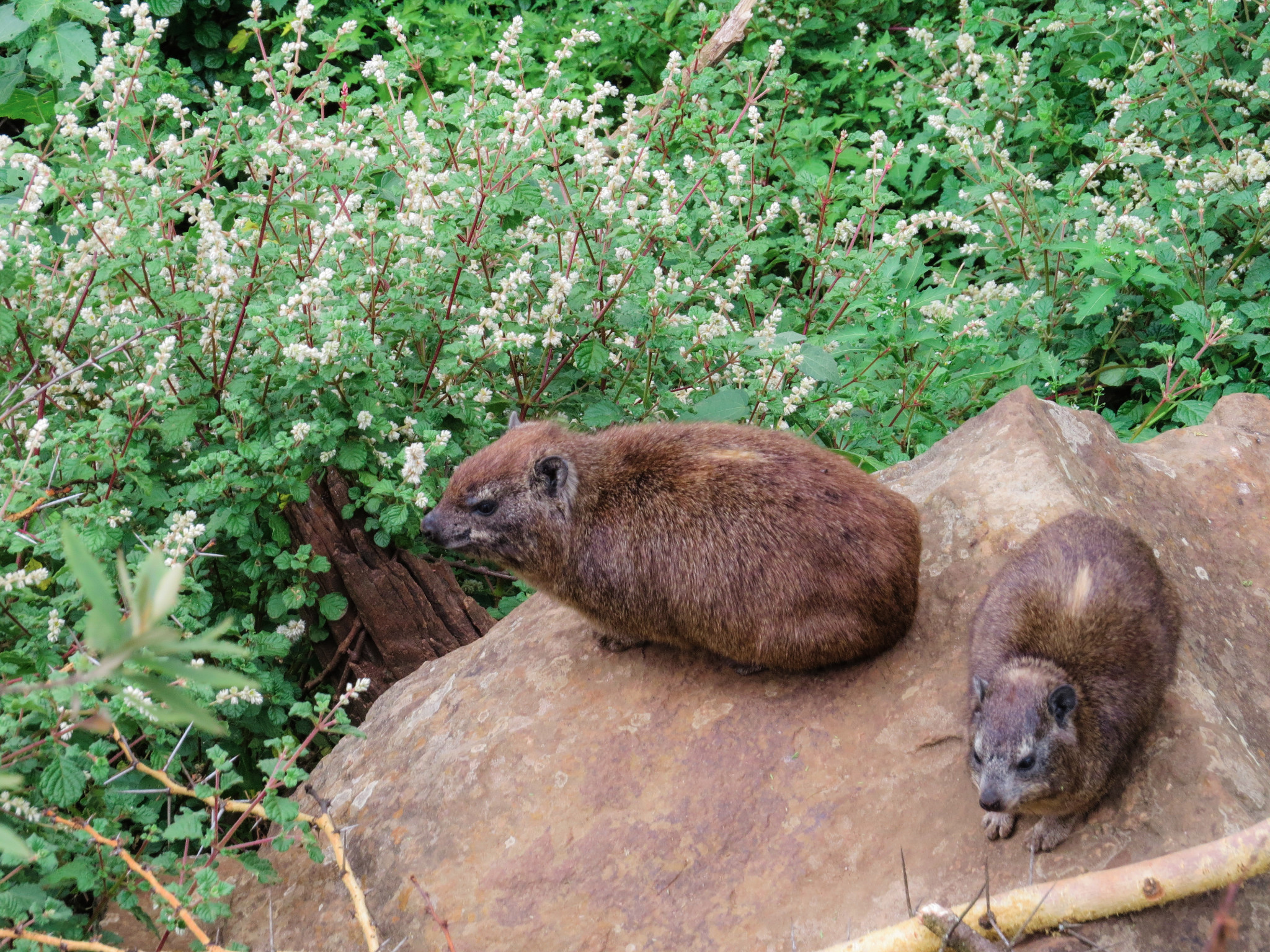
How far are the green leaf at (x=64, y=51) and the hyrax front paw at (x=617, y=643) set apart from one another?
4183 millimetres

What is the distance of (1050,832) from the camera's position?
122 inches

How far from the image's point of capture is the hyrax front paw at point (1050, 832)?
3.07 m

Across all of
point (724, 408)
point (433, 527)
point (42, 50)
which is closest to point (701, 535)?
point (433, 527)

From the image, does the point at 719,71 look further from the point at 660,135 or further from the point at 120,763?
the point at 120,763

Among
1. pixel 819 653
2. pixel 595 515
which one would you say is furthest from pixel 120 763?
pixel 819 653

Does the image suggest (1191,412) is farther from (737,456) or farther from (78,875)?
(78,875)

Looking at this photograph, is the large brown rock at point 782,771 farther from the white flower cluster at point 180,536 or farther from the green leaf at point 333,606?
the white flower cluster at point 180,536

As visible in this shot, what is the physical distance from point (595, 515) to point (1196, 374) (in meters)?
3.47

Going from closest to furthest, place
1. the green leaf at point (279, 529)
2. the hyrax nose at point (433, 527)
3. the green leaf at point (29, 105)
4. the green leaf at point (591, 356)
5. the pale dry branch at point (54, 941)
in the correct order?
1. the pale dry branch at point (54, 941)
2. the hyrax nose at point (433, 527)
3. the green leaf at point (279, 529)
4. the green leaf at point (591, 356)
5. the green leaf at point (29, 105)

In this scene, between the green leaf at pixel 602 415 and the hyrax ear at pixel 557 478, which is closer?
the hyrax ear at pixel 557 478

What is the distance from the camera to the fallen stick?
2.65 meters

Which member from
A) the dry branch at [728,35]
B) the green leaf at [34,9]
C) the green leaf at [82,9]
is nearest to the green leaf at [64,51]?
the green leaf at [34,9]

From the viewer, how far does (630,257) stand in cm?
478

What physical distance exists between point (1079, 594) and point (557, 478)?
1805 mm
